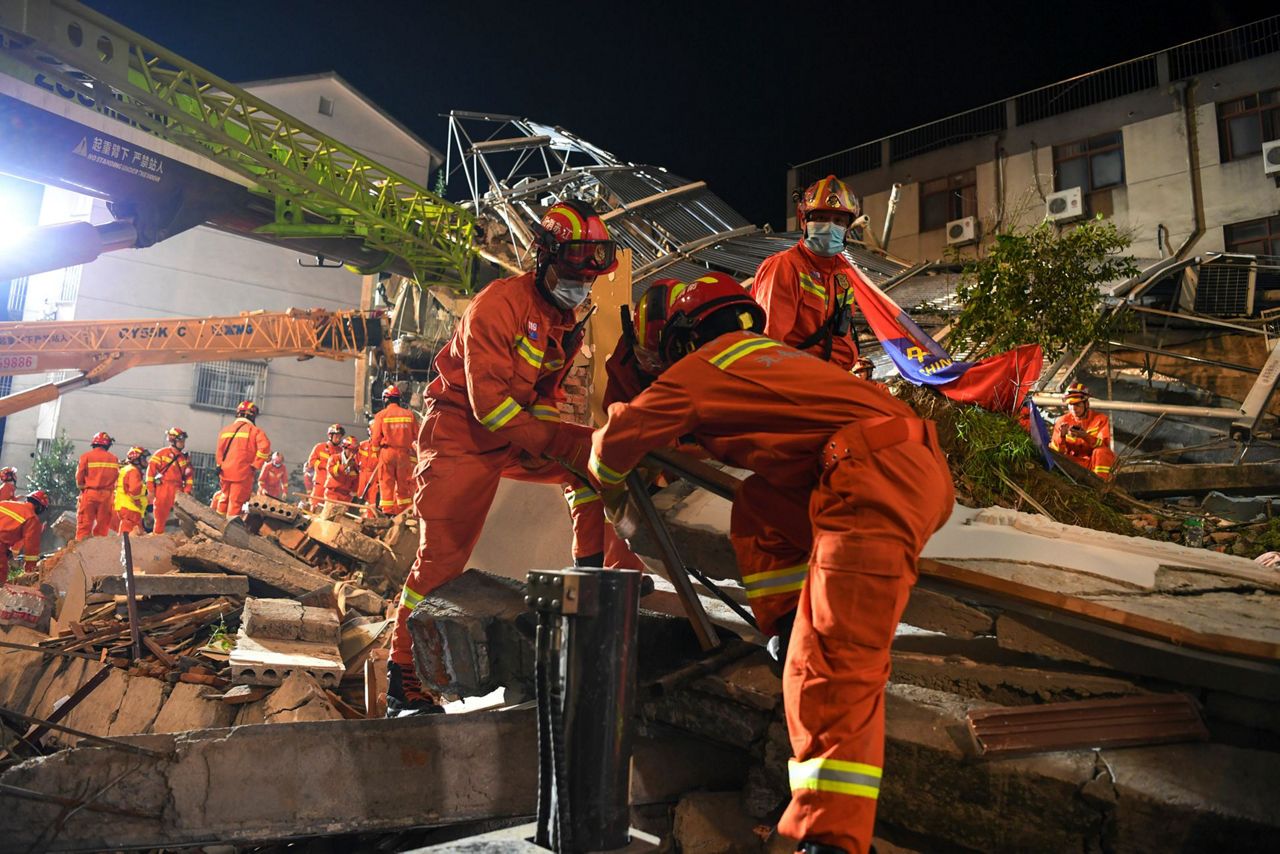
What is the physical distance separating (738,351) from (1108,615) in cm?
150

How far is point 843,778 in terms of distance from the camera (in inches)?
84.3

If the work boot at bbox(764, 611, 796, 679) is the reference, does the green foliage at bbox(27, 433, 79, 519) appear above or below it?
above

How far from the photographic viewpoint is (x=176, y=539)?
8.21 meters

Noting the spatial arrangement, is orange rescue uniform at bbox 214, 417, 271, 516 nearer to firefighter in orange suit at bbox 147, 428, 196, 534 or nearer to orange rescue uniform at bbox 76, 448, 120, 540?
firefighter in orange suit at bbox 147, 428, 196, 534

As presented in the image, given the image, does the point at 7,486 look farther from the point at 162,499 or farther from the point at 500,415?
the point at 500,415

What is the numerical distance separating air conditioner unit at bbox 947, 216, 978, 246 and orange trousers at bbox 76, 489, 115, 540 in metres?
17.7

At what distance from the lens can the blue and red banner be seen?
228 inches

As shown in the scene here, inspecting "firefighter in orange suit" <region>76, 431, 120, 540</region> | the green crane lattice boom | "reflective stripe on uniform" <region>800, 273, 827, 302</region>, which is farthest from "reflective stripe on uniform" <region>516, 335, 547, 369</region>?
"firefighter in orange suit" <region>76, 431, 120, 540</region>

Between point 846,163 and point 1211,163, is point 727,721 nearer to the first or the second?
point 1211,163

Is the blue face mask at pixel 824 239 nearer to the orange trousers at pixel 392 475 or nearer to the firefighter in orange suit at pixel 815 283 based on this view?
the firefighter in orange suit at pixel 815 283

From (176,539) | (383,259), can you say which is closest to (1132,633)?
(176,539)

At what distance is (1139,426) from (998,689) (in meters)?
13.5

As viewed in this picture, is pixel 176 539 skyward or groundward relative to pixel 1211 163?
groundward

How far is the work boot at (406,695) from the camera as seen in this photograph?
3.91 metres
